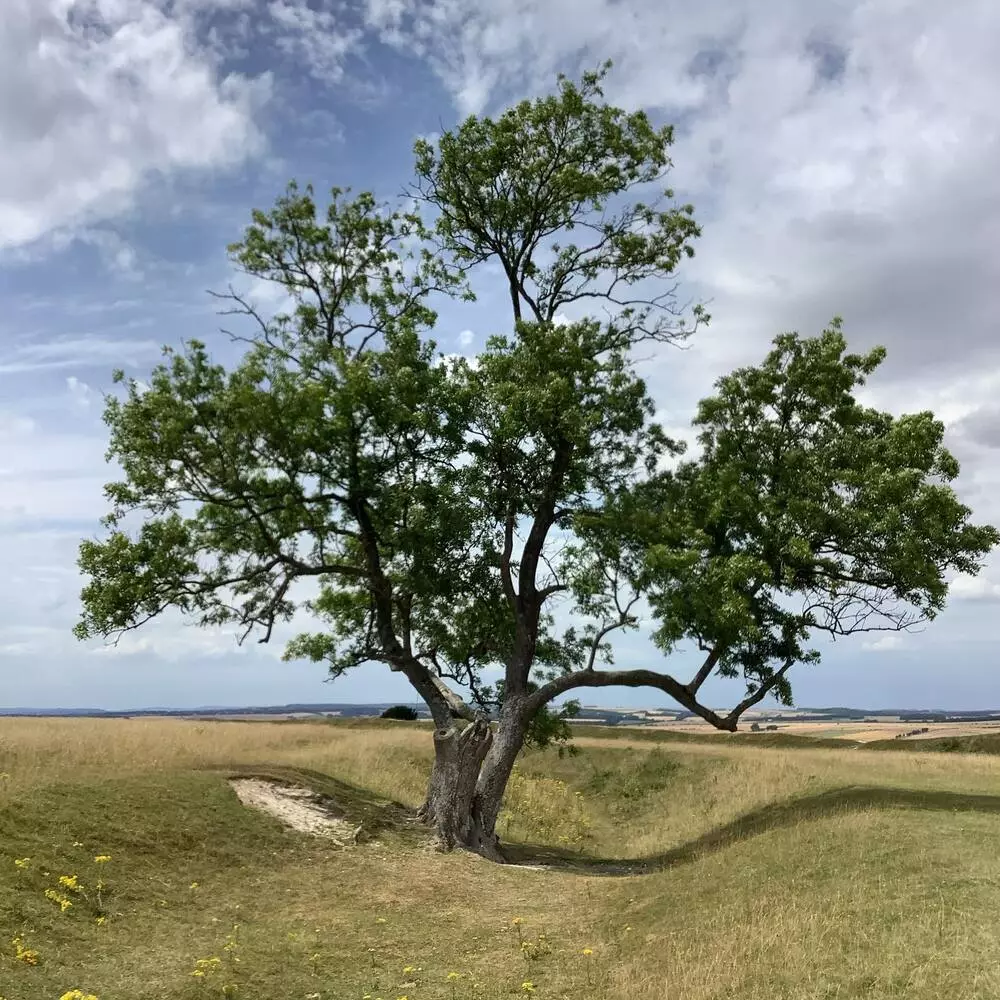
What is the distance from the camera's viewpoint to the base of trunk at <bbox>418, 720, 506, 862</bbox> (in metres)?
22.6

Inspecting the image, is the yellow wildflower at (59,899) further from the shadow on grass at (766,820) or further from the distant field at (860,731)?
the distant field at (860,731)

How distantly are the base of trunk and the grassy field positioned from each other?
1282mm

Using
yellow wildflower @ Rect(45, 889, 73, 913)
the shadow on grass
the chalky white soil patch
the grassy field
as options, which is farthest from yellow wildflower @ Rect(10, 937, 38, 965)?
the shadow on grass

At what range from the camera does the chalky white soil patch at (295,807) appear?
803 inches

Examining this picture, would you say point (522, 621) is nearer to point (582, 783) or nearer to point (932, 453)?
point (932, 453)

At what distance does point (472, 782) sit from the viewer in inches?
912

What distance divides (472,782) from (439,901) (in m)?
6.79

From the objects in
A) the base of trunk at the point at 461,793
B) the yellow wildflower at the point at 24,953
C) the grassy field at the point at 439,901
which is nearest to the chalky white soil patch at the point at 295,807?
the grassy field at the point at 439,901

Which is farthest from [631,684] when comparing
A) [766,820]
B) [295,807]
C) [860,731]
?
[860,731]

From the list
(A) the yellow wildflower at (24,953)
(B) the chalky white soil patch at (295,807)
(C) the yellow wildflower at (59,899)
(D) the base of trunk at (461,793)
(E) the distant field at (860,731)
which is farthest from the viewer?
(E) the distant field at (860,731)

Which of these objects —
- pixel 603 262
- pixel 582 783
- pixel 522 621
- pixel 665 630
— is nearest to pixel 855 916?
pixel 665 630

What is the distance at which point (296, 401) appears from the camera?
2175 cm

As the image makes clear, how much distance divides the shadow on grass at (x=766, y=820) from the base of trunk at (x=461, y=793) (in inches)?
52.1

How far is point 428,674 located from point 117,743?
34.8 feet
